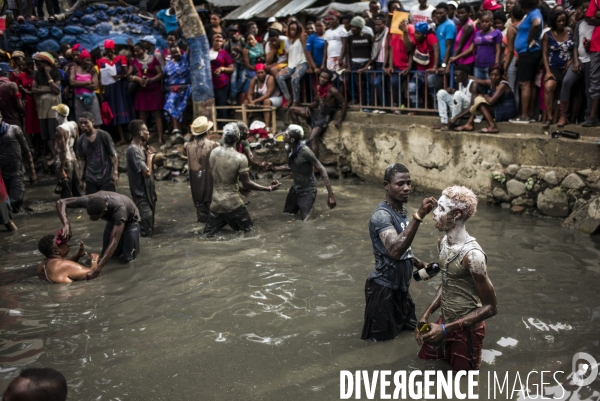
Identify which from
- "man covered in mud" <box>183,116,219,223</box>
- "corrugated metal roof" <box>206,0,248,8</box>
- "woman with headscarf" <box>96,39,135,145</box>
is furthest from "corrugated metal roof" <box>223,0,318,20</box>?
"man covered in mud" <box>183,116,219,223</box>

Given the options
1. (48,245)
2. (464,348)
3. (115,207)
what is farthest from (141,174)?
(464,348)

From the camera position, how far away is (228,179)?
8.30 metres

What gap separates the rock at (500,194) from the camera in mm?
9305

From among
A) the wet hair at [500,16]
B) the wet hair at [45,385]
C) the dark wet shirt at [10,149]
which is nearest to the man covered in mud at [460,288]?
the wet hair at [45,385]

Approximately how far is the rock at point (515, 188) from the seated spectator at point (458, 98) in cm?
143

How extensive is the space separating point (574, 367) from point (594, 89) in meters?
4.91

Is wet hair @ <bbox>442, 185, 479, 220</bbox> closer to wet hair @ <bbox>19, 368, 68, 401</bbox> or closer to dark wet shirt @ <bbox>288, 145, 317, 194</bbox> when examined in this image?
wet hair @ <bbox>19, 368, 68, 401</bbox>

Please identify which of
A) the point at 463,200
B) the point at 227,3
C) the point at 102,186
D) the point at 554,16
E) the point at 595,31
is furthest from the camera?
the point at 227,3

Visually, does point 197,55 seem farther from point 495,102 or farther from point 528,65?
point 528,65

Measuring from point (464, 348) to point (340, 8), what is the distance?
470 inches

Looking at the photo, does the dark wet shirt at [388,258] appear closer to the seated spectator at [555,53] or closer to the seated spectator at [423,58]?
the seated spectator at [555,53]

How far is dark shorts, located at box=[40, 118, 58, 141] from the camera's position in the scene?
42.3ft

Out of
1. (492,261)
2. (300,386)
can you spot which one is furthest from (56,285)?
(492,261)

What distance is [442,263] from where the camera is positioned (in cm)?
445
